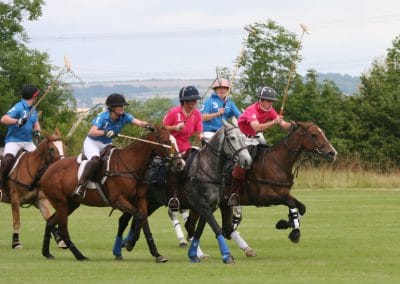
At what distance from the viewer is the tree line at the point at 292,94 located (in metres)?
50.2

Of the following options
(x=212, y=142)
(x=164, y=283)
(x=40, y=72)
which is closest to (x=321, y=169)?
(x=40, y=72)

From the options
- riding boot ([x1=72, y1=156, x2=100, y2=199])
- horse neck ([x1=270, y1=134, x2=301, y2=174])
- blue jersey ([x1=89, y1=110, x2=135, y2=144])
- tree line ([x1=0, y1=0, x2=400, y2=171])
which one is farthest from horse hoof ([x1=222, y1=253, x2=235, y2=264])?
tree line ([x1=0, y1=0, x2=400, y2=171])

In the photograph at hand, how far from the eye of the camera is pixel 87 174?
17156 millimetres

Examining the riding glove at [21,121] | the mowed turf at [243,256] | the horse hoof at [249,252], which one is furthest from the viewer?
the riding glove at [21,121]

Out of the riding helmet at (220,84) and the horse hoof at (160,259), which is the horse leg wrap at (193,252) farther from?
the riding helmet at (220,84)

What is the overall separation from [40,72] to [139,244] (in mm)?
39248

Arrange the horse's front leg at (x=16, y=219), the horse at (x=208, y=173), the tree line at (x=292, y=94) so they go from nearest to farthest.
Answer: the horse at (x=208, y=173), the horse's front leg at (x=16, y=219), the tree line at (x=292, y=94)

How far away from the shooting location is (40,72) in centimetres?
5828

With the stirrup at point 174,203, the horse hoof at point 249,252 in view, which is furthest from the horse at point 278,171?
the stirrup at point 174,203

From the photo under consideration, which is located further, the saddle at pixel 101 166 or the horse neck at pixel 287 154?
the horse neck at pixel 287 154

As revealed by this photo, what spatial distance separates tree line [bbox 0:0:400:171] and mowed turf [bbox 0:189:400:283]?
19.7 meters

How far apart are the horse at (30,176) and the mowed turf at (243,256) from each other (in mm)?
674

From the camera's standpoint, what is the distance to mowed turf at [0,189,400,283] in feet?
48.0

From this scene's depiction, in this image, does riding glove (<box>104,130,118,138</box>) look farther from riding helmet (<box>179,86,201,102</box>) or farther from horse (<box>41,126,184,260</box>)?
riding helmet (<box>179,86,201,102</box>)
